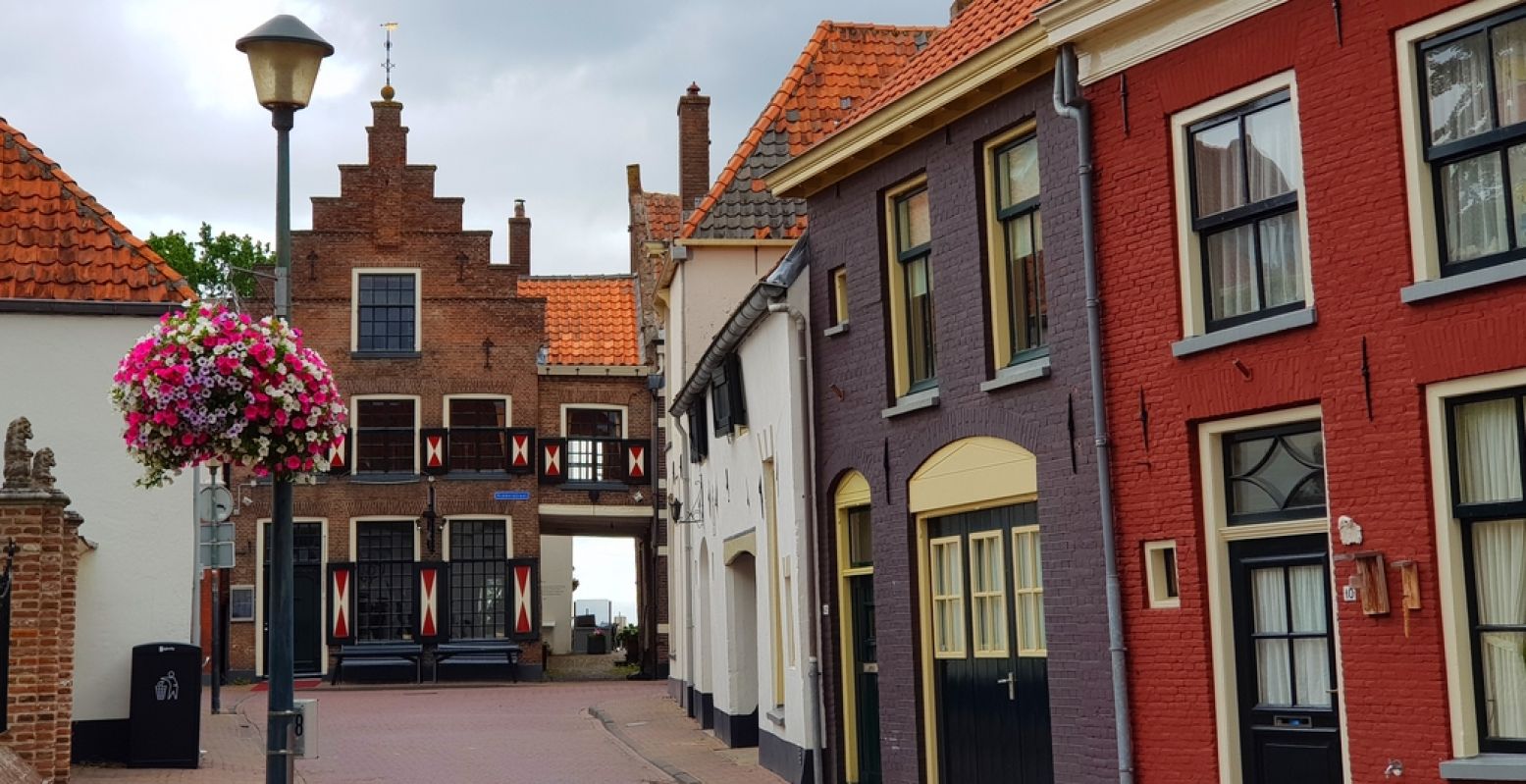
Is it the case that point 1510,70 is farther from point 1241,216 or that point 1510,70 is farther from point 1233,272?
point 1233,272

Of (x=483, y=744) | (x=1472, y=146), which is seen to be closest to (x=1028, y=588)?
(x=1472, y=146)

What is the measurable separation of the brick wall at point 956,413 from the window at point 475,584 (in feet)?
78.4

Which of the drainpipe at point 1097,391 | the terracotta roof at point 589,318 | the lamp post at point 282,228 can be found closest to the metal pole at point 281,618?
the lamp post at point 282,228

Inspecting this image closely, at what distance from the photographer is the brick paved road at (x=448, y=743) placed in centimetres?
1889

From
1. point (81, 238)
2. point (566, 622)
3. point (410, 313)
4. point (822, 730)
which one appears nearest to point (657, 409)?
point (410, 313)

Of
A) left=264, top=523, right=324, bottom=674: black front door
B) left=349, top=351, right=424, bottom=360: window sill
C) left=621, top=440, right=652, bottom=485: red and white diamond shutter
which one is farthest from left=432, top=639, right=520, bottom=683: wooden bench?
left=349, top=351, right=424, bottom=360: window sill

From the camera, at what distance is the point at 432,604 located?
39.1 metres

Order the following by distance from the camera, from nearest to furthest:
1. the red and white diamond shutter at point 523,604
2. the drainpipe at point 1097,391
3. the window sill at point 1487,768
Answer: the window sill at point 1487,768 < the drainpipe at point 1097,391 < the red and white diamond shutter at point 523,604

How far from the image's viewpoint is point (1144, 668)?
38.5 feet

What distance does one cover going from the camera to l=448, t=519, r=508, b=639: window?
130 feet

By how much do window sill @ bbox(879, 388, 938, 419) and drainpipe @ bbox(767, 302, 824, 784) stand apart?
1.71 metres

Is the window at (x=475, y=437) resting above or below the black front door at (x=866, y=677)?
above

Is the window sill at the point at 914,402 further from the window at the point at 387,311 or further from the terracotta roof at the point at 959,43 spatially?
the window at the point at 387,311

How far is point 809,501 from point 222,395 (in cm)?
813
